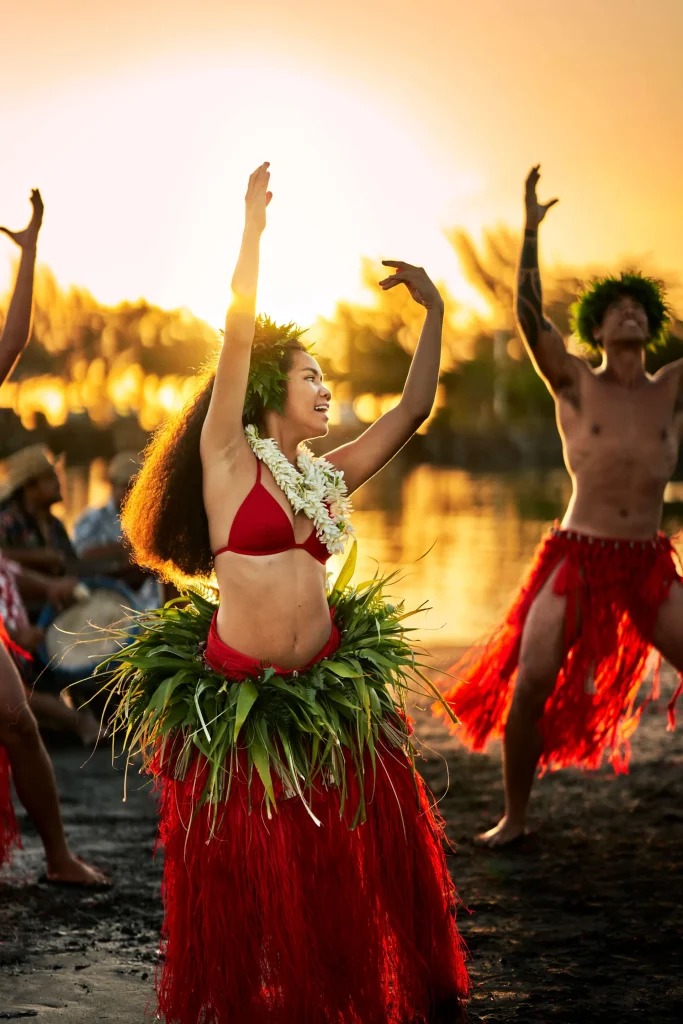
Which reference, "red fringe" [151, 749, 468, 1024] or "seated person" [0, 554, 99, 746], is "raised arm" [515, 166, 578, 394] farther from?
"seated person" [0, 554, 99, 746]

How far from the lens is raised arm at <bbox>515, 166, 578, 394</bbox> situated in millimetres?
4414

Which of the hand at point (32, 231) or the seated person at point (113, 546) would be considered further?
the seated person at point (113, 546)

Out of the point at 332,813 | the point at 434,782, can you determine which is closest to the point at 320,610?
the point at 332,813

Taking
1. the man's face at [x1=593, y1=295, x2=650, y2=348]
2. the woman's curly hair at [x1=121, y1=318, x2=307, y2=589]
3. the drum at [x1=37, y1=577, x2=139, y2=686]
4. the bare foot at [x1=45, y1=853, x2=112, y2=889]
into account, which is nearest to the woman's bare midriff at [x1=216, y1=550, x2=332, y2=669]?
the woman's curly hair at [x1=121, y1=318, x2=307, y2=589]

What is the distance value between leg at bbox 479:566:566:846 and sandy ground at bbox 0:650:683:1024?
124 millimetres

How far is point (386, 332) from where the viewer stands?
238 ft

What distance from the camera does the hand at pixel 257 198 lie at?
8.79 ft

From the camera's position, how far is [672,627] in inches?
164

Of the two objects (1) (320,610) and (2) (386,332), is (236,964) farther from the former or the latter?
(2) (386,332)

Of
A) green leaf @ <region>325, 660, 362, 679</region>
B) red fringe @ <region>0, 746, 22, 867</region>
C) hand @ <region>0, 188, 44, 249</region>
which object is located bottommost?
red fringe @ <region>0, 746, 22, 867</region>

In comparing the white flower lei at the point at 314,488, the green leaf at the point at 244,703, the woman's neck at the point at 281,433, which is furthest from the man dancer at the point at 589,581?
the green leaf at the point at 244,703

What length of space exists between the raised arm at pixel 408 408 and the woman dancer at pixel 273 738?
0.11m

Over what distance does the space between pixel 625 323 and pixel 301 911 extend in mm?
2774

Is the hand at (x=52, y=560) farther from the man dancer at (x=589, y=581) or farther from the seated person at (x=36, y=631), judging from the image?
the man dancer at (x=589, y=581)
